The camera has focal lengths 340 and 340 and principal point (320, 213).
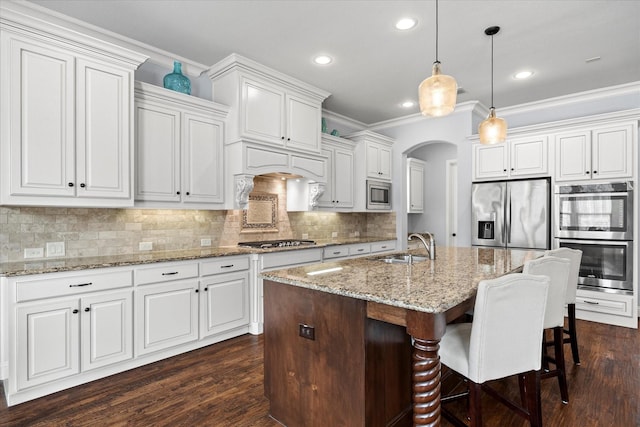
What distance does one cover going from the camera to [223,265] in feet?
10.8

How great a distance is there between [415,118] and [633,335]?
379 cm

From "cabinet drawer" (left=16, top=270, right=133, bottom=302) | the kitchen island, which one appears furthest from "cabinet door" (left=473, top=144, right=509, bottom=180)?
"cabinet drawer" (left=16, top=270, right=133, bottom=302)

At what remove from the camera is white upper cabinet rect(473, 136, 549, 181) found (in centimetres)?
424

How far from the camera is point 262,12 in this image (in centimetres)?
269

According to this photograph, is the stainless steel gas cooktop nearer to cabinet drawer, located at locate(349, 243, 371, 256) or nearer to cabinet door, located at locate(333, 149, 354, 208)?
cabinet drawer, located at locate(349, 243, 371, 256)

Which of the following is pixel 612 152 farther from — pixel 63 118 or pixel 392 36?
pixel 63 118

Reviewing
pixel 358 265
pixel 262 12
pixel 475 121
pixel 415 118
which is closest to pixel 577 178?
pixel 475 121

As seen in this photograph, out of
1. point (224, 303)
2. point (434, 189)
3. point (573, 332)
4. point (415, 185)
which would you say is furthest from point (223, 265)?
point (434, 189)

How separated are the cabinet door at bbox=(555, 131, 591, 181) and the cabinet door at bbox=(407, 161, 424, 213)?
262cm

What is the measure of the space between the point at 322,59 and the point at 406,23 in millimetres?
955

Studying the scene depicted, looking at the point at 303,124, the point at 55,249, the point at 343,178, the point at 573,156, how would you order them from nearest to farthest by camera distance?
the point at 55,249 < the point at 573,156 < the point at 303,124 < the point at 343,178

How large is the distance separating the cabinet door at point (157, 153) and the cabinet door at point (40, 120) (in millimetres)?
548

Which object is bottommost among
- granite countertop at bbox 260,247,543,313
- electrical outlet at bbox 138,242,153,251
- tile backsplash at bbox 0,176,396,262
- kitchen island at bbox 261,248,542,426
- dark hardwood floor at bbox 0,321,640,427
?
dark hardwood floor at bbox 0,321,640,427

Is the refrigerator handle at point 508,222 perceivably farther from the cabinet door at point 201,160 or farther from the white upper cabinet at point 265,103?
the cabinet door at point 201,160
